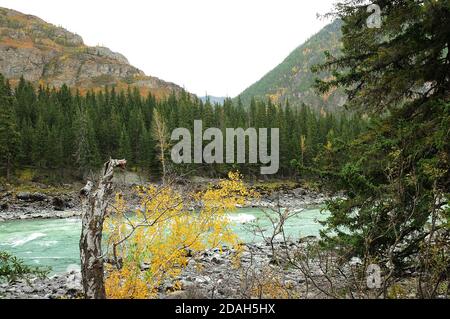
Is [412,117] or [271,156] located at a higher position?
[412,117]

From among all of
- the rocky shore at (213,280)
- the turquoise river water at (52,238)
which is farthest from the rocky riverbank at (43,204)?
the rocky shore at (213,280)

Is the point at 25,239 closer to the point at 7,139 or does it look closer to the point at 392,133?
the point at 392,133

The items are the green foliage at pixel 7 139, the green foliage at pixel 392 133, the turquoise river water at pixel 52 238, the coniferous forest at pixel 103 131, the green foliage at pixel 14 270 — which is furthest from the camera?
the coniferous forest at pixel 103 131

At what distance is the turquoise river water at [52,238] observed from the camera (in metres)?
16.4

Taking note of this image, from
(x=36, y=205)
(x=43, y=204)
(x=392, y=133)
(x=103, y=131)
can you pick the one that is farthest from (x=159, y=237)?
(x=103, y=131)

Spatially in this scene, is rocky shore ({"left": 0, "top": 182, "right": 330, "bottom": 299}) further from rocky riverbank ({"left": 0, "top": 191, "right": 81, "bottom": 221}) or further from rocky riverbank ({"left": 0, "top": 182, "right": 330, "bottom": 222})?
rocky riverbank ({"left": 0, "top": 191, "right": 81, "bottom": 221})

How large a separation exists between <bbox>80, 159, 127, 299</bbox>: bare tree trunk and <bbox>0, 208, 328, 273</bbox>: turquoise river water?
784 centimetres

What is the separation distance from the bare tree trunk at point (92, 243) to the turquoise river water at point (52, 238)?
784cm

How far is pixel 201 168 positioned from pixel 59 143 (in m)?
21.6

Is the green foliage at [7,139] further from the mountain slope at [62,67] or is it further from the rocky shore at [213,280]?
the mountain slope at [62,67]

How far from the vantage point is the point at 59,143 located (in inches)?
2119

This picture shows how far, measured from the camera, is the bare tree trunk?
211 inches
